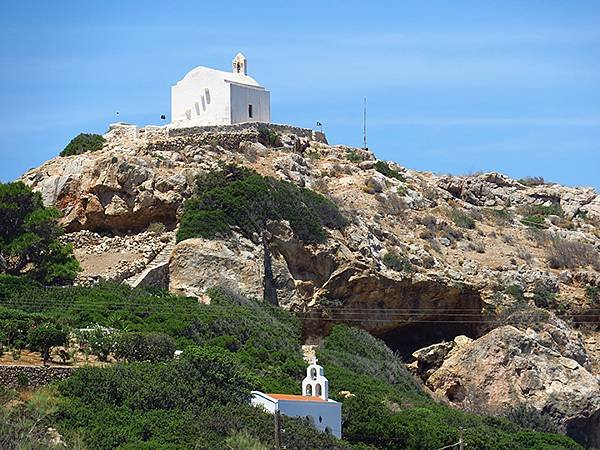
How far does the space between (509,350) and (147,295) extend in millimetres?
13519

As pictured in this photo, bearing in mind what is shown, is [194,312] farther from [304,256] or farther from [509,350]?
[509,350]

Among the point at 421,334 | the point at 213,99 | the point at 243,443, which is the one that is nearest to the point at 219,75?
the point at 213,99

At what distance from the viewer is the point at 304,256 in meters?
62.2

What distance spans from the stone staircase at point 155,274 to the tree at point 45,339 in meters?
9.68

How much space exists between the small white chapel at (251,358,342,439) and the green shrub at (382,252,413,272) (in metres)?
10.7

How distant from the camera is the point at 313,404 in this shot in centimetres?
5072

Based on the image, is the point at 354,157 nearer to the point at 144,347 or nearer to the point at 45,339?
the point at 144,347

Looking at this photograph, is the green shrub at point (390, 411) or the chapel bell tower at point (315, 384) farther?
the green shrub at point (390, 411)

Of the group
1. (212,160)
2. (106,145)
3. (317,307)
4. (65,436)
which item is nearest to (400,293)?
(317,307)

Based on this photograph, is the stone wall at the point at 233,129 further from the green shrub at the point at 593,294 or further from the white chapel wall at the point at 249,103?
the green shrub at the point at 593,294

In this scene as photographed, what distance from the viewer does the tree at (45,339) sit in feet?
164

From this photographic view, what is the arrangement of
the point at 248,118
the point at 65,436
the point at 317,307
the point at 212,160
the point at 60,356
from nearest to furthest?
the point at 65,436 < the point at 60,356 < the point at 317,307 < the point at 212,160 < the point at 248,118

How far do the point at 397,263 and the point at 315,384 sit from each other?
11600mm

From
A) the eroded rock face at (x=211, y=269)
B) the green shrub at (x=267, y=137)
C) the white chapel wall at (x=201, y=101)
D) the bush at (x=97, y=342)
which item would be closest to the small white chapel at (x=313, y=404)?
the bush at (x=97, y=342)
